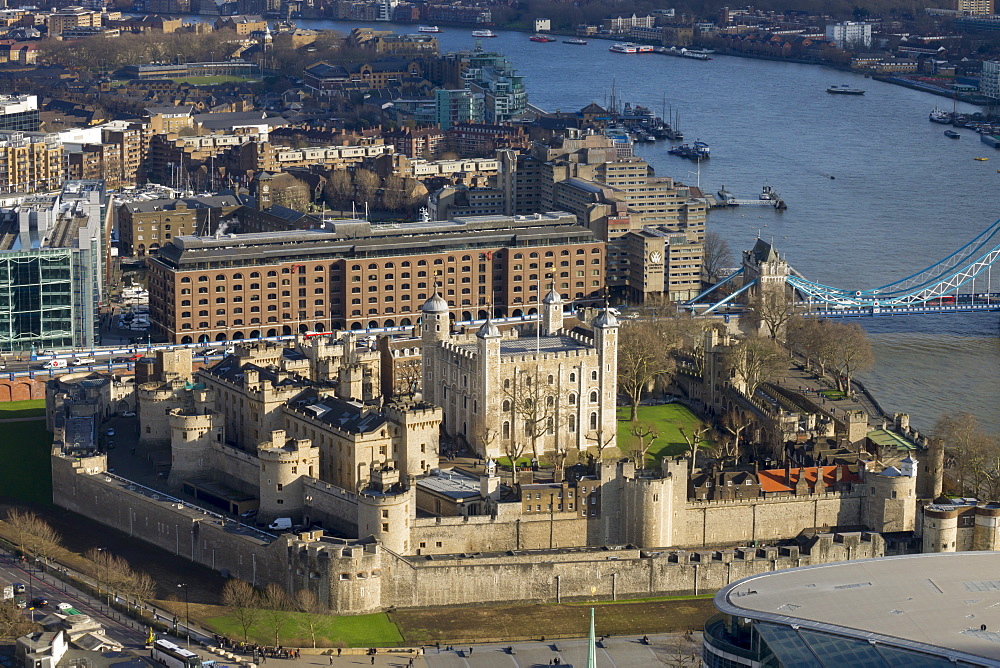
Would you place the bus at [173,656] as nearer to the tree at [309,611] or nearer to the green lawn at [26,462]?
the tree at [309,611]

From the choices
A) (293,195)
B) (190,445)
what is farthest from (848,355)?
(293,195)

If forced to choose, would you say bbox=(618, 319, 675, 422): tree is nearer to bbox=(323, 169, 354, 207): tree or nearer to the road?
the road

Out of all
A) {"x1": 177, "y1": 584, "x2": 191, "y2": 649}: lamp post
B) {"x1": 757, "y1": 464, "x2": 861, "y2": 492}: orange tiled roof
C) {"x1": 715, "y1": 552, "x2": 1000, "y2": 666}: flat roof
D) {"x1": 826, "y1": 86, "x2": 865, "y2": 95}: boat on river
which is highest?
{"x1": 826, "y1": 86, "x2": 865, "y2": 95}: boat on river

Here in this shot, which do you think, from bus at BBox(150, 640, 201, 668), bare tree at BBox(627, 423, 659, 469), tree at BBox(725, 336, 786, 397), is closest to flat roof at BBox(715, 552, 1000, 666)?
bus at BBox(150, 640, 201, 668)

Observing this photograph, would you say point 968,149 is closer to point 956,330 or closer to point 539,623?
point 956,330

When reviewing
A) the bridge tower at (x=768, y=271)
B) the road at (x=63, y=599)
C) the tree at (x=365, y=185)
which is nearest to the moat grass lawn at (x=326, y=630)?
the road at (x=63, y=599)

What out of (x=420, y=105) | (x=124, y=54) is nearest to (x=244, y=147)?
(x=420, y=105)
